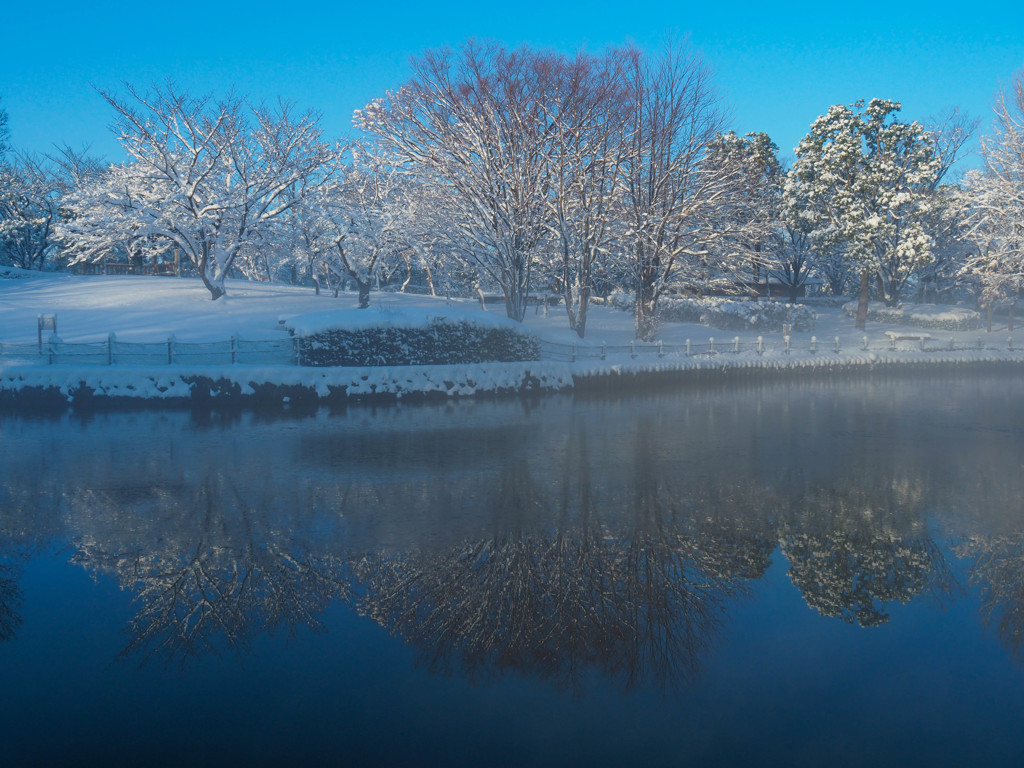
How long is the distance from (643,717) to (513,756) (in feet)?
3.02

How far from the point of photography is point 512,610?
6531 mm

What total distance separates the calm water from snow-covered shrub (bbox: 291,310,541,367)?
29.6ft

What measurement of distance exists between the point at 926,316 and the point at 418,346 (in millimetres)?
34093

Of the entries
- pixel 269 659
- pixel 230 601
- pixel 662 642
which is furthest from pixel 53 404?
pixel 662 642

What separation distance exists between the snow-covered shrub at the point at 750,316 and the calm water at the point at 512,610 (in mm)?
29925

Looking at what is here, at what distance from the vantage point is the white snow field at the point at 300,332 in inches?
807

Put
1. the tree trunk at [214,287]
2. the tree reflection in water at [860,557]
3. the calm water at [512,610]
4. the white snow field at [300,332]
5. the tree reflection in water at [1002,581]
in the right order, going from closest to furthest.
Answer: the calm water at [512,610], the tree reflection in water at [1002,581], the tree reflection in water at [860,557], the white snow field at [300,332], the tree trunk at [214,287]

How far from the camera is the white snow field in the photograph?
20500 mm

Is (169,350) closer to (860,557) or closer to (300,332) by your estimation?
(300,332)

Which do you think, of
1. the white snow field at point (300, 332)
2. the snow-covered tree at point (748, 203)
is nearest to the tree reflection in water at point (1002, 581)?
the white snow field at point (300, 332)

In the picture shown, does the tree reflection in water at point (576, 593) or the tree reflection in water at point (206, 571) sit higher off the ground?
the tree reflection in water at point (576, 593)

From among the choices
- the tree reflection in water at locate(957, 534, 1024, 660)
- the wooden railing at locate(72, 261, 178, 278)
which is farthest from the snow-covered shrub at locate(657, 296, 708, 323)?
the tree reflection in water at locate(957, 534, 1024, 660)

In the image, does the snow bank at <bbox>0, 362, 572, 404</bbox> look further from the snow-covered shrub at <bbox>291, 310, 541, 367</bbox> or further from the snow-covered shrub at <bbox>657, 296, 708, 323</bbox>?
the snow-covered shrub at <bbox>657, 296, 708, 323</bbox>

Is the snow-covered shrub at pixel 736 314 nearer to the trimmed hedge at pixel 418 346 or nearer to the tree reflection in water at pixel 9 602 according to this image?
the trimmed hedge at pixel 418 346
